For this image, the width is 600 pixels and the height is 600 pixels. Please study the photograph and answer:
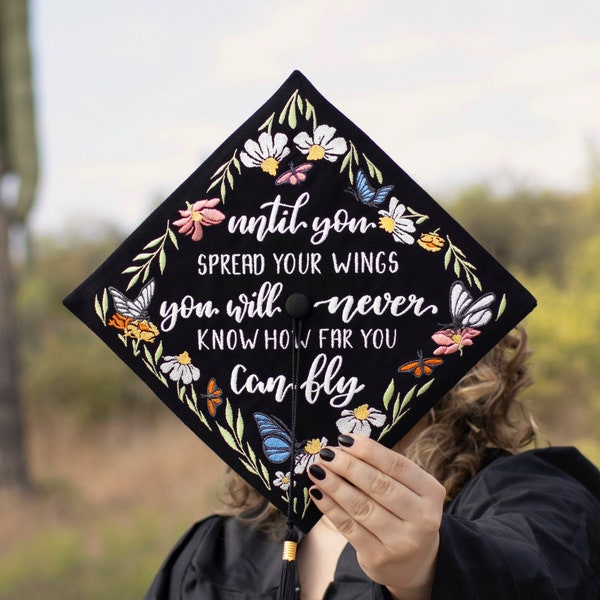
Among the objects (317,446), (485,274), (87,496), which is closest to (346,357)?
(317,446)

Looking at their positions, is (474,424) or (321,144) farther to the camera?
(474,424)

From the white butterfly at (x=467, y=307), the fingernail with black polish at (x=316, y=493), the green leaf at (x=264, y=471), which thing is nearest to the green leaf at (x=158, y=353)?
the green leaf at (x=264, y=471)

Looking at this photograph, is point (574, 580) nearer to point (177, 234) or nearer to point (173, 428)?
point (177, 234)

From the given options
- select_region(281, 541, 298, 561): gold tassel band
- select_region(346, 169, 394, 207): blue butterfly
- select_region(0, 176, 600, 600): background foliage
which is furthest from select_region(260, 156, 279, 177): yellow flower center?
select_region(0, 176, 600, 600): background foliage

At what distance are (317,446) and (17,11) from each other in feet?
18.5

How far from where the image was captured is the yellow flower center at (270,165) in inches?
53.7

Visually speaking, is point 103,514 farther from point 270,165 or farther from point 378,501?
point 378,501

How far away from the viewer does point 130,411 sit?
8461 mm

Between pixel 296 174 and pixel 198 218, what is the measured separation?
16cm

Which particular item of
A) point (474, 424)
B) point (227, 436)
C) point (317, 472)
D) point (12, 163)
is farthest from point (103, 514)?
point (317, 472)

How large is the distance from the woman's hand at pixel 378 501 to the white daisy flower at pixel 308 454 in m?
0.19

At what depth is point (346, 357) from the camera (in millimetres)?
1341

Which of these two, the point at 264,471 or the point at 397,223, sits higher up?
the point at 397,223

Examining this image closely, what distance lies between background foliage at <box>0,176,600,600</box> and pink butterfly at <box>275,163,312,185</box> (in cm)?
282
